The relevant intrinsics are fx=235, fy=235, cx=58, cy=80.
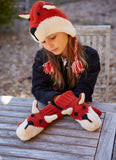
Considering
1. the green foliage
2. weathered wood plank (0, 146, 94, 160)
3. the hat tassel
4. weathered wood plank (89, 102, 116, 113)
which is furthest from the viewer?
the green foliage

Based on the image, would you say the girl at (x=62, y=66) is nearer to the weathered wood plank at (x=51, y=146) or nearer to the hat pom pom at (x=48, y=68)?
the hat pom pom at (x=48, y=68)

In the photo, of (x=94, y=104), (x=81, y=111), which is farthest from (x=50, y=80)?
(x=81, y=111)

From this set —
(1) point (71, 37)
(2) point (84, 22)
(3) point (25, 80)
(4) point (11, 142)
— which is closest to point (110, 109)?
(1) point (71, 37)

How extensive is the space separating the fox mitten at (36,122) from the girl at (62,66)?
16 centimetres

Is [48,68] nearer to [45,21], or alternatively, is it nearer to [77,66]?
[77,66]

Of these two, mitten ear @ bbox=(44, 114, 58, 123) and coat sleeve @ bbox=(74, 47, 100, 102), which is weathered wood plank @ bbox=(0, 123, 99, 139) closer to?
mitten ear @ bbox=(44, 114, 58, 123)

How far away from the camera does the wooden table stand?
1.10 metres

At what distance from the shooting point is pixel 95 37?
2.06 metres

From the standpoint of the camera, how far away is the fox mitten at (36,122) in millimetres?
1214

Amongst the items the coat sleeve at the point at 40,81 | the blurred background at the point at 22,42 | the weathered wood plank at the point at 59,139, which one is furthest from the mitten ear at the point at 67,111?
the blurred background at the point at 22,42

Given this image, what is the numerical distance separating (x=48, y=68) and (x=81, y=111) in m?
0.46

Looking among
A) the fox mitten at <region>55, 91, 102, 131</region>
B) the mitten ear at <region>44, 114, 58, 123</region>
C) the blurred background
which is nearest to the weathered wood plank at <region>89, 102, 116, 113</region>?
the fox mitten at <region>55, 91, 102, 131</region>

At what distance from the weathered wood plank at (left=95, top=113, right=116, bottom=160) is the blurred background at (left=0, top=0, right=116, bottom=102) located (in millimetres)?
1552

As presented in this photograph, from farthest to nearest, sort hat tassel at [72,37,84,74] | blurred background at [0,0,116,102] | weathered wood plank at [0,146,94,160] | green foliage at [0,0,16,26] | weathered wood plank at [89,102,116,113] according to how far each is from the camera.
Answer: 1. green foliage at [0,0,16,26]
2. blurred background at [0,0,116,102]
3. hat tassel at [72,37,84,74]
4. weathered wood plank at [89,102,116,113]
5. weathered wood plank at [0,146,94,160]
